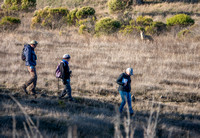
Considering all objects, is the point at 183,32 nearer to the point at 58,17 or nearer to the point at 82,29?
the point at 82,29

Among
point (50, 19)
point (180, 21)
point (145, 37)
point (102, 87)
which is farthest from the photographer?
point (50, 19)

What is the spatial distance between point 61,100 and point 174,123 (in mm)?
3555

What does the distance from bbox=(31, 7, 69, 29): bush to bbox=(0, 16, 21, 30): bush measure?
1622mm

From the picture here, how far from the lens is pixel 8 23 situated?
62.1 feet

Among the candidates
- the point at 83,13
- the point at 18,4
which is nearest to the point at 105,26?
the point at 83,13

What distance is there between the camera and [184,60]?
1334cm

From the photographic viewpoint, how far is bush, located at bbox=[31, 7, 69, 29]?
20.9 meters

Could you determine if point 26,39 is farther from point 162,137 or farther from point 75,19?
point 162,137

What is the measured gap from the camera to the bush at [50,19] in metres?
20.9

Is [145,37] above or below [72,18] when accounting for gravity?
below

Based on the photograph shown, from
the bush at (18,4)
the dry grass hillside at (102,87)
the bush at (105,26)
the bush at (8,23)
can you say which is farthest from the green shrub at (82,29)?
the bush at (18,4)

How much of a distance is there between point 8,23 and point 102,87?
12.4 metres

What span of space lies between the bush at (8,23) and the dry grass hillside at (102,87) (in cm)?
53

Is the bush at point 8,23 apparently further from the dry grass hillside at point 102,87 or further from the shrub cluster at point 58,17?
the shrub cluster at point 58,17
